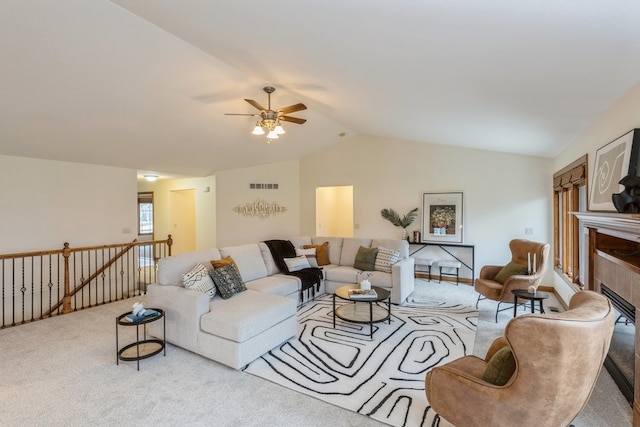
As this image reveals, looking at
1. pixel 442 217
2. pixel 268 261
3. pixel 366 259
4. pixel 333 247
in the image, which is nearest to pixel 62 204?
pixel 268 261

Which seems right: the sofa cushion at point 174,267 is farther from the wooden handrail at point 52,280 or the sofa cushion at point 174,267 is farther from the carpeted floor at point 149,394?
the wooden handrail at point 52,280

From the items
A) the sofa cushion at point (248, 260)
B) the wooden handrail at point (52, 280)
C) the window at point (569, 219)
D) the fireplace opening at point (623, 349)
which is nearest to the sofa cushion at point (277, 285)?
the sofa cushion at point (248, 260)

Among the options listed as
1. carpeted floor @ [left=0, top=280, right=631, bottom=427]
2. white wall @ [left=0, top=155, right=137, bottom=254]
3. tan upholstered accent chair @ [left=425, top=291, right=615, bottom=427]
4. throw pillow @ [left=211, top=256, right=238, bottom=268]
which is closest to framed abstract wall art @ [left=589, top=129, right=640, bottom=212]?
tan upholstered accent chair @ [left=425, top=291, right=615, bottom=427]

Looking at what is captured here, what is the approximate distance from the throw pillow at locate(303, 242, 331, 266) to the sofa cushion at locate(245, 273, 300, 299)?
1.02m

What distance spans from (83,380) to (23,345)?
137cm

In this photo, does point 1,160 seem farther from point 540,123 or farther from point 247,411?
point 540,123

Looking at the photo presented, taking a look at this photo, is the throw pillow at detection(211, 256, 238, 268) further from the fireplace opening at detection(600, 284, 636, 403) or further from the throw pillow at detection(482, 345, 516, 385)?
the fireplace opening at detection(600, 284, 636, 403)

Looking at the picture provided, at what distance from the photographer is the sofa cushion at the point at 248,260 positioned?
445 cm

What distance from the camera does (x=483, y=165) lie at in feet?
20.2

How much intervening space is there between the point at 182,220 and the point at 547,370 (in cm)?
924

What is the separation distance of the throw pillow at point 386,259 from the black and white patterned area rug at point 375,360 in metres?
0.85

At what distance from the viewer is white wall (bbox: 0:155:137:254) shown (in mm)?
4820

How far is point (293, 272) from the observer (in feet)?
16.5

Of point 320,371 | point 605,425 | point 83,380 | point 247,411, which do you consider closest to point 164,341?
point 83,380
